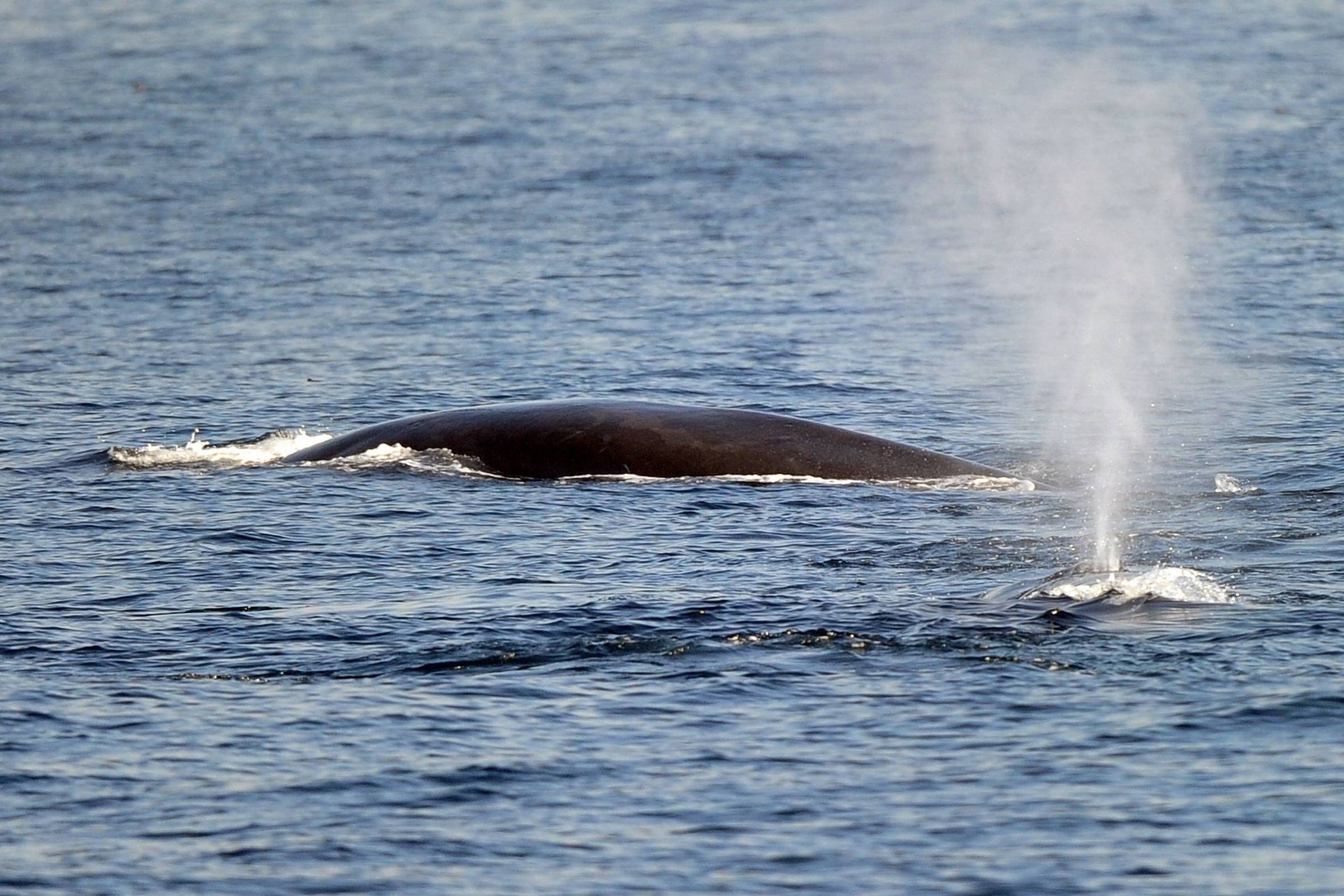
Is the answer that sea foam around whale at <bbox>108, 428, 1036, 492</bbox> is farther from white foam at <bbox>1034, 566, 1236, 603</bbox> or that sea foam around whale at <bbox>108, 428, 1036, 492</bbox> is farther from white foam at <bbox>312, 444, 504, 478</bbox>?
white foam at <bbox>1034, 566, 1236, 603</bbox>

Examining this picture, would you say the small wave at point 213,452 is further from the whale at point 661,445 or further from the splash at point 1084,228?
the splash at point 1084,228

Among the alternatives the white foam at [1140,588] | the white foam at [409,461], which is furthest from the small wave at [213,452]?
the white foam at [1140,588]

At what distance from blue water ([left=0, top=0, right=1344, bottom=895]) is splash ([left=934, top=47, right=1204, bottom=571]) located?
444 mm

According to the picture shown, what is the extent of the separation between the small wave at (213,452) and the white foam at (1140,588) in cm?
851

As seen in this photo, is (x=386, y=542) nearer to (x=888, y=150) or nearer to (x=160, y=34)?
(x=888, y=150)

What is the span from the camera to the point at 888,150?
40781 millimetres

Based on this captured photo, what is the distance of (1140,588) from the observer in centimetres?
1431

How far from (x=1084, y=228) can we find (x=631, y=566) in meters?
22.0

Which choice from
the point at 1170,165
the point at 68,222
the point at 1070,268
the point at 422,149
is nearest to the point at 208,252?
the point at 68,222

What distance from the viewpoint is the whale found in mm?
18672

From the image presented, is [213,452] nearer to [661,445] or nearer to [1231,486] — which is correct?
[661,445]

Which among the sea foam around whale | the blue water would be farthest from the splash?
the sea foam around whale

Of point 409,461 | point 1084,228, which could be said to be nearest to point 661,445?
point 409,461

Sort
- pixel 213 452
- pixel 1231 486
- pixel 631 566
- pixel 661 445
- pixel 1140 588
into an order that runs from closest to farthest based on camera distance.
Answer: pixel 1140 588, pixel 631 566, pixel 1231 486, pixel 661 445, pixel 213 452
